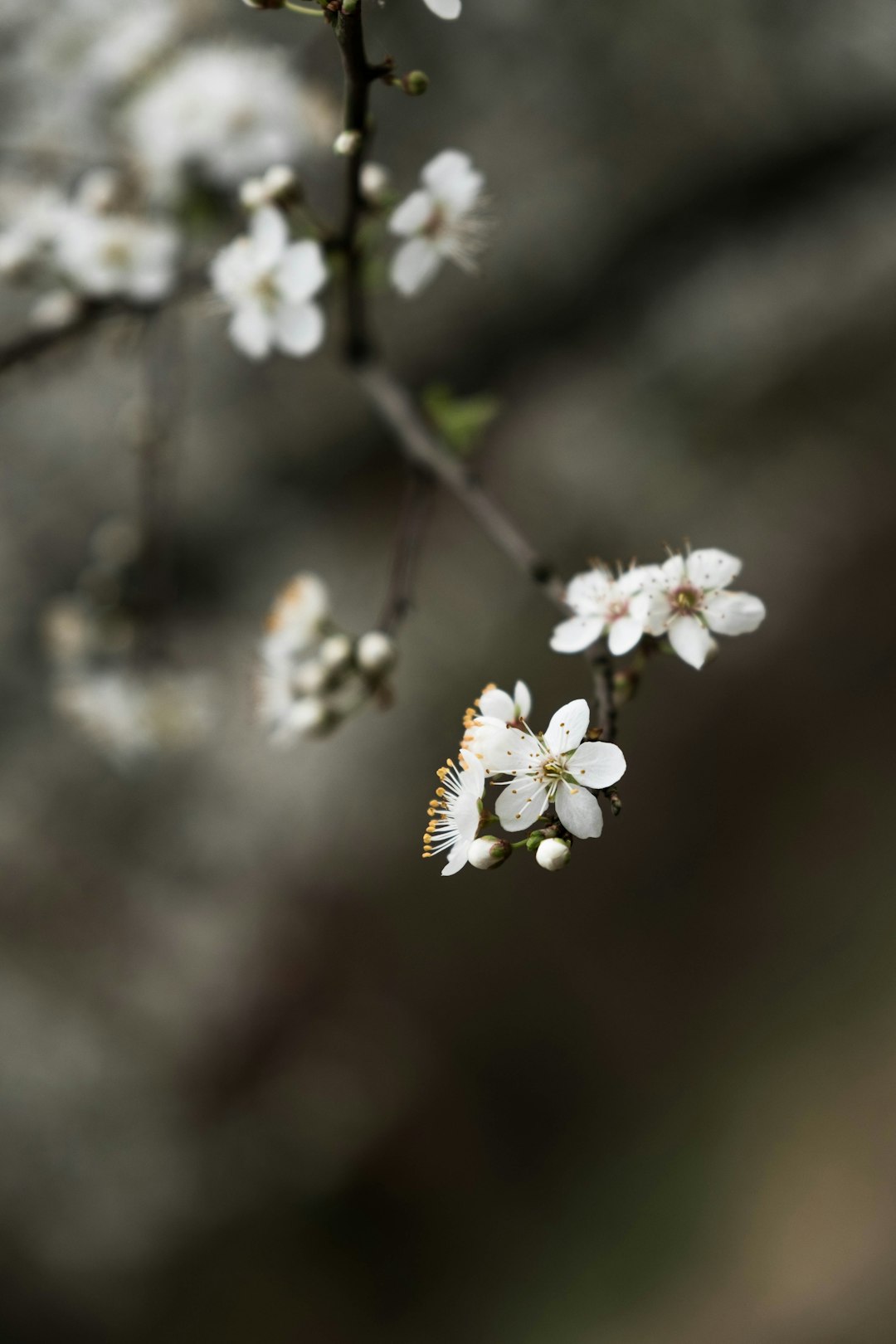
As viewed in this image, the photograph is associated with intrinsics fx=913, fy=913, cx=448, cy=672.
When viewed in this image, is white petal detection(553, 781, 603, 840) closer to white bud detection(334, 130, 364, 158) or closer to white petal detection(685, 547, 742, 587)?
white petal detection(685, 547, 742, 587)

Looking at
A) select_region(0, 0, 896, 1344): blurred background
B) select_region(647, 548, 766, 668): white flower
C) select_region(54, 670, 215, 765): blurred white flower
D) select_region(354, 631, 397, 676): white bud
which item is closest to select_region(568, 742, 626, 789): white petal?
select_region(647, 548, 766, 668): white flower

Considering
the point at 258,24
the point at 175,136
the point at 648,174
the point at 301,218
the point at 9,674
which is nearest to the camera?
the point at 301,218

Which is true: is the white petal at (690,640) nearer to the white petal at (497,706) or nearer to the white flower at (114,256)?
the white petal at (497,706)

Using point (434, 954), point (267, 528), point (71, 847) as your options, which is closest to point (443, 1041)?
point (434, 954)

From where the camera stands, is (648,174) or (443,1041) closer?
(648,174)

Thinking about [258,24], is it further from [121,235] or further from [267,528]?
[267,528]
